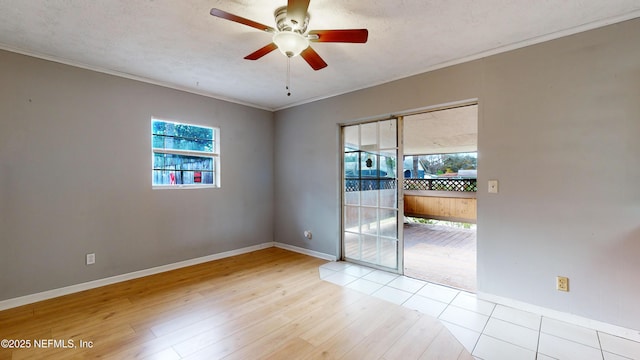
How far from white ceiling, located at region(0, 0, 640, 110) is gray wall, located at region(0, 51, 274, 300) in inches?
11.9

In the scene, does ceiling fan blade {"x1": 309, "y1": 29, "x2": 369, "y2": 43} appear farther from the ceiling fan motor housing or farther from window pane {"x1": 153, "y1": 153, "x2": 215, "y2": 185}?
window pane {"x1": 153, "y1": 153, "x2": 215, "y2": 185}

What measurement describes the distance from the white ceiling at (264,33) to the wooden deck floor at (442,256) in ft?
8.36

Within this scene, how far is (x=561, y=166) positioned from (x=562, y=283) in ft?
3.40

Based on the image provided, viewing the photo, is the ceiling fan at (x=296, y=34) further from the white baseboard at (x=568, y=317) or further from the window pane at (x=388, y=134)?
the white baseboard at (x=568, y=317)

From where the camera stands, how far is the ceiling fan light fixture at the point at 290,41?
1919mm

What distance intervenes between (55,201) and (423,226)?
22.5 feet

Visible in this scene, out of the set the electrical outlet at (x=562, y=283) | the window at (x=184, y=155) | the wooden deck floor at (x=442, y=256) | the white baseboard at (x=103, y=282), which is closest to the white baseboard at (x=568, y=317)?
the electrical outlet at (x=562, y=283)

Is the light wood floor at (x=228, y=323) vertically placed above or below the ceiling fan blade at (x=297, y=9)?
below

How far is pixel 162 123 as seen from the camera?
372 centimetres

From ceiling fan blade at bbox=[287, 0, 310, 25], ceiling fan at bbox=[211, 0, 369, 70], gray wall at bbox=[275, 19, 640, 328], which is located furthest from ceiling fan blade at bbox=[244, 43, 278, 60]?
gray wall at bbox=[275, 19, 640, 328]

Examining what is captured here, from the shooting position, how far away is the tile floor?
195 cm

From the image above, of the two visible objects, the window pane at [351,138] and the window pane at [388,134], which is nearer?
the window pane at [388,134]

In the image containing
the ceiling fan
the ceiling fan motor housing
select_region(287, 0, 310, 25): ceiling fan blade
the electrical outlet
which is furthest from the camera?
the electrical outlet

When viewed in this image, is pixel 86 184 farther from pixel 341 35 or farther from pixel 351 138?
pixel 351 138
